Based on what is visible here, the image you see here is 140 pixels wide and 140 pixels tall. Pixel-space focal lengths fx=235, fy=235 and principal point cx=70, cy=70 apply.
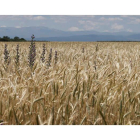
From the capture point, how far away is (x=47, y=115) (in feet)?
8.63

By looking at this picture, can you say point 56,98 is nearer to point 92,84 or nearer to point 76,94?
point 76,94

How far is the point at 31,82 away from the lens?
339 cm

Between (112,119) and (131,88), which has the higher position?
(131,88)

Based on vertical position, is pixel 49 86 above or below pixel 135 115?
above

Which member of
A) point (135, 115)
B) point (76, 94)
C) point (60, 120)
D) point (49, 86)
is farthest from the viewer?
point (49, 86)

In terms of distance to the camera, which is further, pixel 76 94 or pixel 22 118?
pixel 76 94

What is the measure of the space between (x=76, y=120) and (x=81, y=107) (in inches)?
8.4

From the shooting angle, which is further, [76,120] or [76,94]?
[76,94]

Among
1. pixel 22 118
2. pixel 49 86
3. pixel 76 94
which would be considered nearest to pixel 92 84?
pixel 76 94

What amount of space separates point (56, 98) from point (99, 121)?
688 millimetres

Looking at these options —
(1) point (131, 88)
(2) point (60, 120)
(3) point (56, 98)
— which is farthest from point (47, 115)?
(1) point (131, 88)

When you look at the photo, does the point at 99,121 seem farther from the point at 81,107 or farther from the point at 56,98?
the point at 56,98

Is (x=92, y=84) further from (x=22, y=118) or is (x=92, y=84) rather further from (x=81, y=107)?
(x=22, y=118)

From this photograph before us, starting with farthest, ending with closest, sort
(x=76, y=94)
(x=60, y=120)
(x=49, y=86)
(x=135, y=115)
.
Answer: (x=49, y=86)
(x=76, y=94)
(x=135, y=115)
(x=60, y=120)
